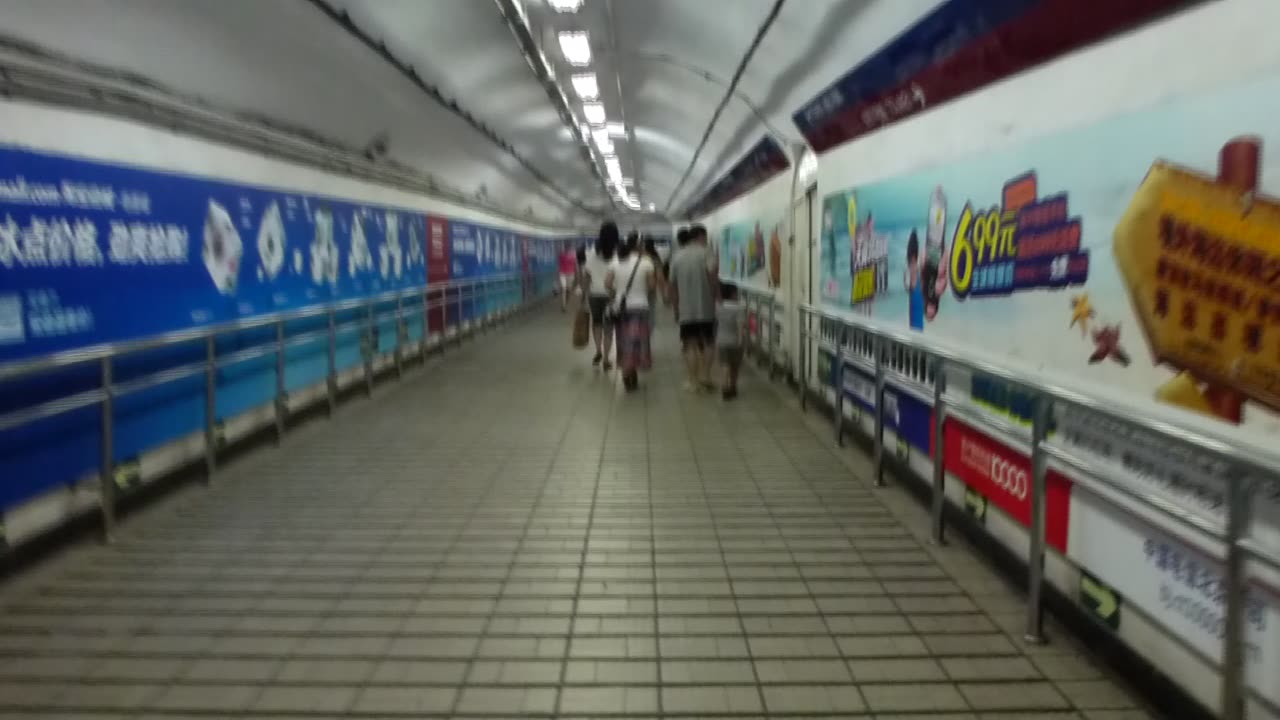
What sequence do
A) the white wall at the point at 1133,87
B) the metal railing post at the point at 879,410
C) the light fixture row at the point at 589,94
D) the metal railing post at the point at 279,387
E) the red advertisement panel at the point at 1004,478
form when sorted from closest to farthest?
the white wall at the point at 1133,87
the red advertisement panel at the point at 1004,478
the metal railing post at the point at 879,410
the metal railing post at the point at 279,387
the light fixture row at the point at 589,94

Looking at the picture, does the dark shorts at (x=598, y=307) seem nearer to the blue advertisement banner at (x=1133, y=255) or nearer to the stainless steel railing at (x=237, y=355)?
the stainless steel railing at (x=237, y=355)

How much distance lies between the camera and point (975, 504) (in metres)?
3.92

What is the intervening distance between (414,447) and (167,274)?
1.88m

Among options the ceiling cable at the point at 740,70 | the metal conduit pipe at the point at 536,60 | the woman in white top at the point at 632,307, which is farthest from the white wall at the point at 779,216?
the metal conduit pipe at the point at 536,60

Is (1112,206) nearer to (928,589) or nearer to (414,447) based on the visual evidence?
(928,589)

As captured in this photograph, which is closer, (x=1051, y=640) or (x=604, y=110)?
(x=1051, y=640)

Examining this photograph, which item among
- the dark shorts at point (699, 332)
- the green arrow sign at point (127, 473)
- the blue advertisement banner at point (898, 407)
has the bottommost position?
the green arrow sign at point (127, 473)

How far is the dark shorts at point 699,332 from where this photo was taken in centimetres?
789

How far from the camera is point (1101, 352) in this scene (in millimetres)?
2871

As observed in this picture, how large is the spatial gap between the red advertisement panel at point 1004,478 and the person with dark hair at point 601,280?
4.92 m

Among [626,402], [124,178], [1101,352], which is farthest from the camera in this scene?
[626,402]

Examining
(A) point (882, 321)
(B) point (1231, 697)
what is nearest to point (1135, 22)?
(B) point (1231, 697)

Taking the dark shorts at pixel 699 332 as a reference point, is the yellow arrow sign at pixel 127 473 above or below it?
below

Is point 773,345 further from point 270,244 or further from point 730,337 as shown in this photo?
point 270,244
